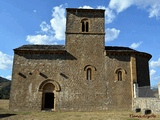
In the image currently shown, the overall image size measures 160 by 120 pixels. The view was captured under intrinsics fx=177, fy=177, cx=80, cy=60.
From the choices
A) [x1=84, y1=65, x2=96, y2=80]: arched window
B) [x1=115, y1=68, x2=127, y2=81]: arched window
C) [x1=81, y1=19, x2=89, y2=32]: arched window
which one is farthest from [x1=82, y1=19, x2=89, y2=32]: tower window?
[x1=115, y1=68, x2=127, y2=81]: arched window

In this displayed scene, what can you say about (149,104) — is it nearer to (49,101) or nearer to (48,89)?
(48,89)

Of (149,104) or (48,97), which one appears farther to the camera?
(48,97)

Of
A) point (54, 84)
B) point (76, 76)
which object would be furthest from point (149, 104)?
point (54, 84)

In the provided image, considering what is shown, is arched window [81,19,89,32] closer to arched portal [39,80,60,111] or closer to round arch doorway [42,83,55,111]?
arched portal [39,80,60,111]

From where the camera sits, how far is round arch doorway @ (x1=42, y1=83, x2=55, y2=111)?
21078 millimetres

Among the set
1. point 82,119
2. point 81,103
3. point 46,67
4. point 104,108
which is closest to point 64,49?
point 46,67

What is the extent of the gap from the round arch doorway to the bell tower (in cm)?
493

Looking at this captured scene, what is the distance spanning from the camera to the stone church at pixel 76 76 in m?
20.6

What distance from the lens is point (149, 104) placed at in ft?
58.1

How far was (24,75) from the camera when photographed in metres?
21.2

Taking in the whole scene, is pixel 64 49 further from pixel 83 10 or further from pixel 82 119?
pixel 82 119

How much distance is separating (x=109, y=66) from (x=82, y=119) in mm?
8954

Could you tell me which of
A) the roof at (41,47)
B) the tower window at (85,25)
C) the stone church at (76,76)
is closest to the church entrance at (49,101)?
the stone church at (76,76)

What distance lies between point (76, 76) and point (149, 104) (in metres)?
8.51
